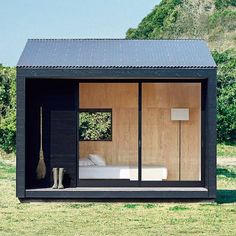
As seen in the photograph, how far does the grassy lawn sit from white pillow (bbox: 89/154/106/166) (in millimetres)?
885

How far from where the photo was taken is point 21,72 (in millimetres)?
13883

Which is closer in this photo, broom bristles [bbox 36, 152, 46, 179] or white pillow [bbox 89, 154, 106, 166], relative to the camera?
broom bristles [bbox 36, 152, 46, 179]

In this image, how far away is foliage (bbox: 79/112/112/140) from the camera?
1458 centimetres

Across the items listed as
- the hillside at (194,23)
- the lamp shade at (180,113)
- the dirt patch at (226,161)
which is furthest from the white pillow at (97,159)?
the hillside at (194,23)

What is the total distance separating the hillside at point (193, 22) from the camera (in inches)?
1991

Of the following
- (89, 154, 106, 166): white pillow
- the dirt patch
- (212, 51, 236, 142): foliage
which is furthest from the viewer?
(212, 51, 236, 142): foliage

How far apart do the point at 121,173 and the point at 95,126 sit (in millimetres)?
840

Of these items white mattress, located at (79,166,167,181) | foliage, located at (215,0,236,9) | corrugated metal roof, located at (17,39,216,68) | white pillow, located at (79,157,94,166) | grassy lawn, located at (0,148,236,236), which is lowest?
grassy lawn, located at (0,148,236,236)

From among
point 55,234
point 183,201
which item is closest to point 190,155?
point 183,201

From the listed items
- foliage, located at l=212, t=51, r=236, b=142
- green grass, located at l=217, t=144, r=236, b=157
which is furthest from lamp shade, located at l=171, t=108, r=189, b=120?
foliage, located at l=212, t=51, r=236, b=142

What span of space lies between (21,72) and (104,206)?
92.6 inches

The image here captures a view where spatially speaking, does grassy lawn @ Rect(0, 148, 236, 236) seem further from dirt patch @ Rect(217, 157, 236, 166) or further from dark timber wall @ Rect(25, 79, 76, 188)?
dirt patch @ Rect(217, 157, 236, 166)

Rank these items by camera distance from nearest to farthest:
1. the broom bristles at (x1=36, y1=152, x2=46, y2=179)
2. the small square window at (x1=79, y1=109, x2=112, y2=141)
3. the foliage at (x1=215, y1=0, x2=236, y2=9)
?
the broom bristles at (x1=36, y1=152, x2=46, y2=179) → the small square window at (x1=79, y1=109, x2=112, y2=141) → the foliage at (x1=215, y1=0, x2=236, y2=9)

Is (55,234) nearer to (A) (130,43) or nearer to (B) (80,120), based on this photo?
(B) (80,120)
